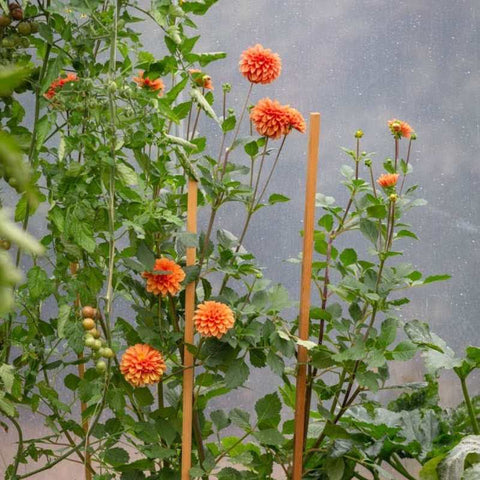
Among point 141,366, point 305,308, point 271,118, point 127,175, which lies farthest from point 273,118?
point 141,366

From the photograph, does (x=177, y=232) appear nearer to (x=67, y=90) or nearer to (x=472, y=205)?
(x=67, y=90)

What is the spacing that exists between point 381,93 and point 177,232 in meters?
1.31

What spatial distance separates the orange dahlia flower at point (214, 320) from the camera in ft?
4.24

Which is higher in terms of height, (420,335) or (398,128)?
(398,128)

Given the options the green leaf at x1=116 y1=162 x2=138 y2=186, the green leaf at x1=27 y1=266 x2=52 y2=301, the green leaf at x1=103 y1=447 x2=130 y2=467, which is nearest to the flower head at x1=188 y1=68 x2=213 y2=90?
the green leaf at x1=116 y1=162 x2=138 y2=186

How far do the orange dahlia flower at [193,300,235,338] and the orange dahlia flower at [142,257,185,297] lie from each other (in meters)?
0.07

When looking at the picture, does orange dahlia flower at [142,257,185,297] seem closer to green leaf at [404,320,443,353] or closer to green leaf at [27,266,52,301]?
green leaf at [27,266,52,301]

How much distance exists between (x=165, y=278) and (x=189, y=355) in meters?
0.18

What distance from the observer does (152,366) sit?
4.21ft

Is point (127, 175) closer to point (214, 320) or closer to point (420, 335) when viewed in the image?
point (214, 320)

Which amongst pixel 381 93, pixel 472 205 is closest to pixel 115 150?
pixel 381 93

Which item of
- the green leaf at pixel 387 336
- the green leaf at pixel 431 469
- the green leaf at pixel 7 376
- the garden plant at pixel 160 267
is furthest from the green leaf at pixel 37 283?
the green leaf at pixel 431 469

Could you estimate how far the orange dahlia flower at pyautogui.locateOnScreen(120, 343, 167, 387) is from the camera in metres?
1.28

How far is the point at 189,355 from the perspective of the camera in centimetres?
143
